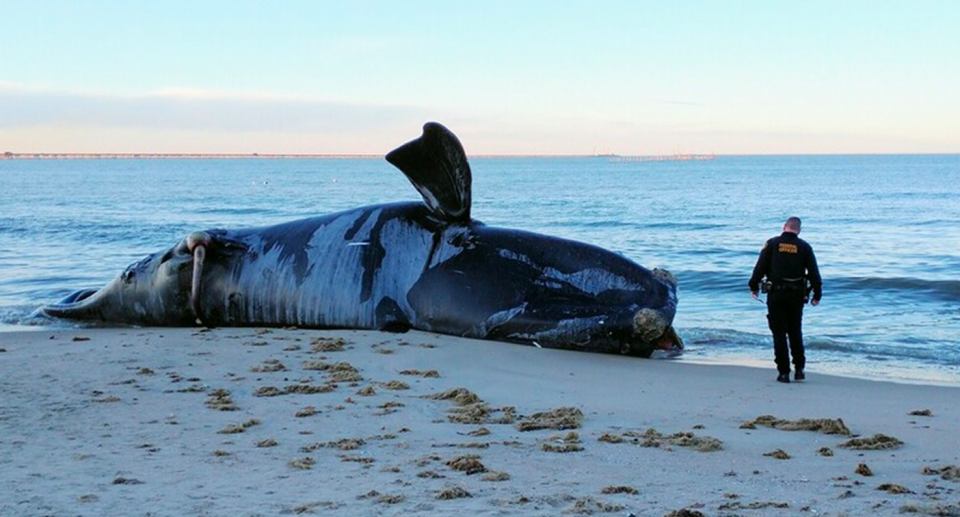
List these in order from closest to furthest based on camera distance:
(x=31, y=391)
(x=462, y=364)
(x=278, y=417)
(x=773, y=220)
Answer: (x=278, y=417)
(x=31, y=391)
(x=462, y=364)
(x=773, y=220)

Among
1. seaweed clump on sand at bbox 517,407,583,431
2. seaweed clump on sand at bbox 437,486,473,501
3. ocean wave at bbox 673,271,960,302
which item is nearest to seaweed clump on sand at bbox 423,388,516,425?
seaweed clump on sand at bbox 517,407,583,431

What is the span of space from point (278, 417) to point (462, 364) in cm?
259

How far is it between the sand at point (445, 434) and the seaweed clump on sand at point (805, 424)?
2 centimetres

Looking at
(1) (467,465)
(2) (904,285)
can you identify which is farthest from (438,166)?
(2) (904,285)

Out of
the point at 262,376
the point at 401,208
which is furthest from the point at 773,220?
the point at 262,376

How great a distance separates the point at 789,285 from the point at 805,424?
2.53 meters

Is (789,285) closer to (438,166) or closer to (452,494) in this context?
(438,166)

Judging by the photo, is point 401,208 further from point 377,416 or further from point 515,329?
point 377,416

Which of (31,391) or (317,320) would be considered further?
(317,320)

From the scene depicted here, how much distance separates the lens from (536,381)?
8758 millimetres

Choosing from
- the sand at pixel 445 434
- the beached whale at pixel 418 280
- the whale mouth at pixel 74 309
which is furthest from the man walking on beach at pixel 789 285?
the whale mouth at pixel 74 309

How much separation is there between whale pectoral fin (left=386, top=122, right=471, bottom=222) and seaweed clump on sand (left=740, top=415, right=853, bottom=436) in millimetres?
4201

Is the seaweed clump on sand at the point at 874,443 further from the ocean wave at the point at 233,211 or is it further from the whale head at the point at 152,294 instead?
the ocean wave at the point at 233,211

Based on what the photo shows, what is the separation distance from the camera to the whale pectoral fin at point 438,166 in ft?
34.2
